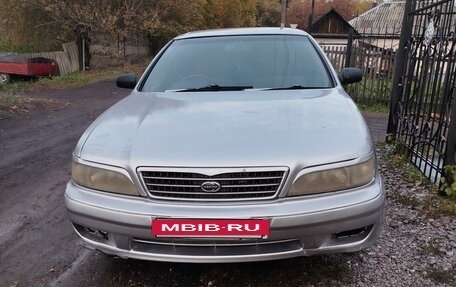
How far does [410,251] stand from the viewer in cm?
311

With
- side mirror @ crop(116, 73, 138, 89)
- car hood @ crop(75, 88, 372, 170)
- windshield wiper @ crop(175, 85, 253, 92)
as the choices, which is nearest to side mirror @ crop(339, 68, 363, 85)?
car hood @ crop(75, 88, 372, 170)

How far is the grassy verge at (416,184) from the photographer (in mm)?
3656

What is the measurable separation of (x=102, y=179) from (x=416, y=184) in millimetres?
3123

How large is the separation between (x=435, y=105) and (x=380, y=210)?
7.33 ft

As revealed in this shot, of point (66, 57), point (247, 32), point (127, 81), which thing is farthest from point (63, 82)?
point (247, 32)

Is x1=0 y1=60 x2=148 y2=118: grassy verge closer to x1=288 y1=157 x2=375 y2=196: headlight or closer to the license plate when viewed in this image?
the license plate

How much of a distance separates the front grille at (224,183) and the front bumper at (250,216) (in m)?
0.05

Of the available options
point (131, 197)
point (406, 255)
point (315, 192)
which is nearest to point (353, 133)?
point (315, 192)

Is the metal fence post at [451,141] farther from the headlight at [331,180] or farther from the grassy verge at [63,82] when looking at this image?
the grassy verge at [63,82]

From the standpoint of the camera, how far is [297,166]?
232 centimetres

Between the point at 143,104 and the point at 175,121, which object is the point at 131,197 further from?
the point at 143,104

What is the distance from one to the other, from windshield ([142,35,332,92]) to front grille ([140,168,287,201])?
136 centimetres

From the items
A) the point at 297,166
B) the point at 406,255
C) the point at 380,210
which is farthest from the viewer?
the point at 406,255

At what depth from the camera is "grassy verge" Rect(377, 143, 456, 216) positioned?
12.0 feet
